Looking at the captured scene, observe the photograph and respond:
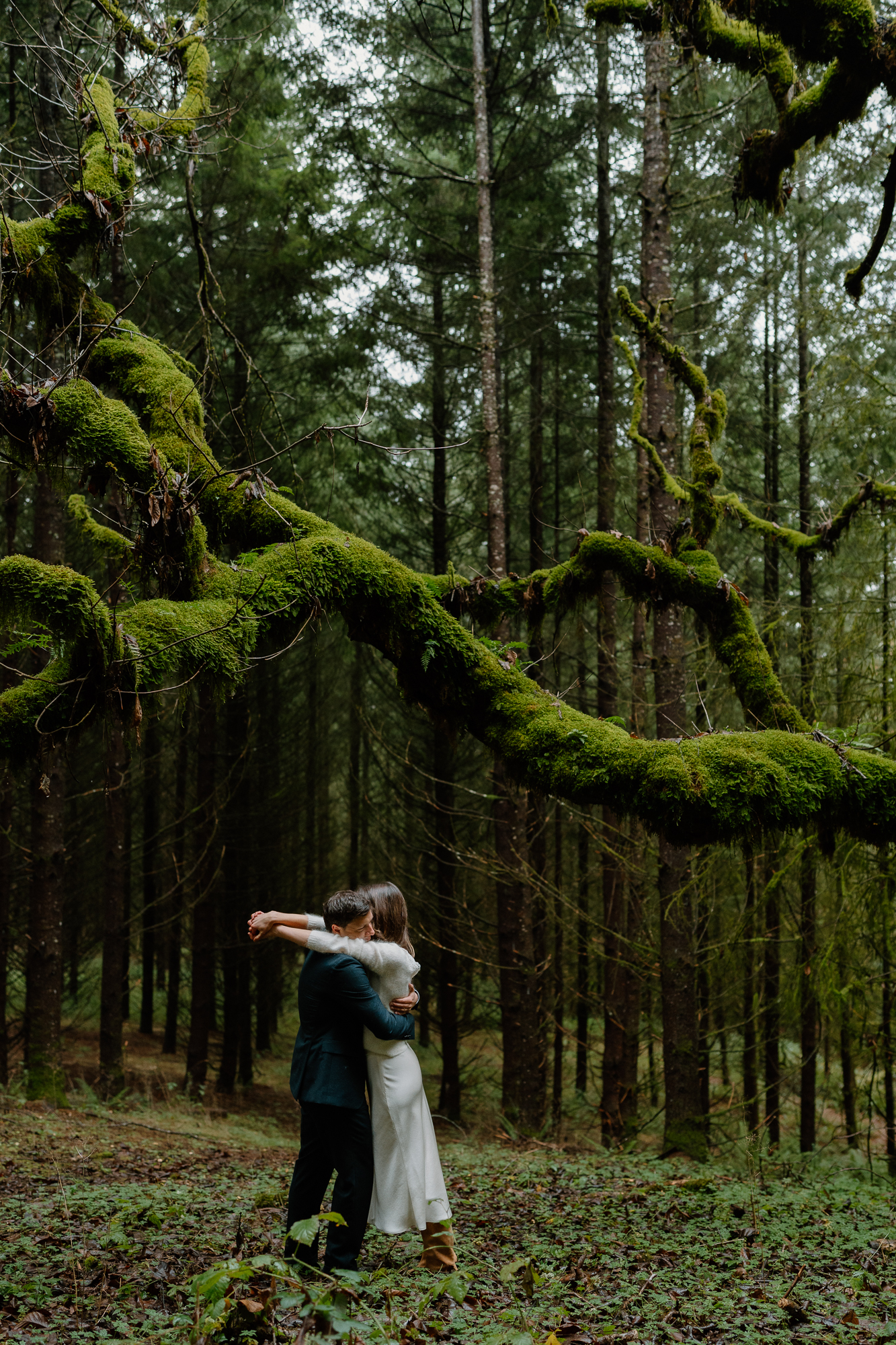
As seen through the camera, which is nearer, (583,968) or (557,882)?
(583,968)

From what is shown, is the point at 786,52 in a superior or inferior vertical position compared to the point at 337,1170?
superior

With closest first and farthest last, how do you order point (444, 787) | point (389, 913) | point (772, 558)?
point (389, 913), point (772, 558), point (444, 787)

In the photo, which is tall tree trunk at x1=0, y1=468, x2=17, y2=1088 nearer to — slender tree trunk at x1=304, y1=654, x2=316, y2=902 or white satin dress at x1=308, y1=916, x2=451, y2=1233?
slender tree trunk at x1=304, y1=654, x2=316, y2=902

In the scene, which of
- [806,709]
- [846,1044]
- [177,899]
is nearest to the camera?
[806,709]

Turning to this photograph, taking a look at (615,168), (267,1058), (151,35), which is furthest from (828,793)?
(267,1058)

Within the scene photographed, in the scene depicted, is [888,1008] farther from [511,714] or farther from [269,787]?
[269,787]

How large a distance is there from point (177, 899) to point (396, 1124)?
12611mm

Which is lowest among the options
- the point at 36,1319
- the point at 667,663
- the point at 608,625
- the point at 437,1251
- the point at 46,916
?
the point at 437,1251

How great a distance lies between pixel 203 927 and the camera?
1348 centimetres

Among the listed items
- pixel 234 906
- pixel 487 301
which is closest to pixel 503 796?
pixel 487 301

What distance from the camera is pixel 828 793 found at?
14.0ft

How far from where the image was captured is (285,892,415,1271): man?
3836 millimetres

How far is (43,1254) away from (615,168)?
13839 mm

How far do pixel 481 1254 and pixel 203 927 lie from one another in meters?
9.58
